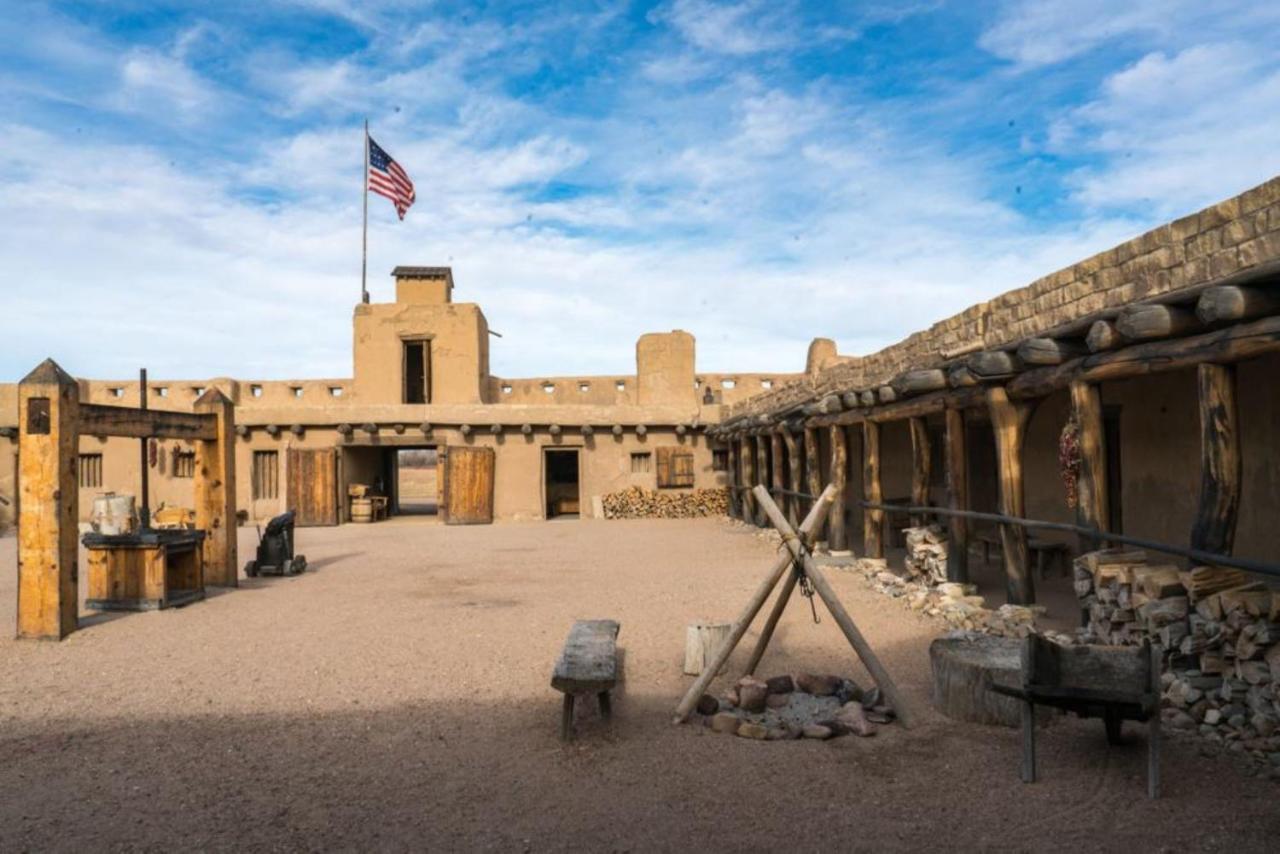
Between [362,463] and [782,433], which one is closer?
[782,433]

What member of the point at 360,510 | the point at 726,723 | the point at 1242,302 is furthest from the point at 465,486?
the point at 1242,302

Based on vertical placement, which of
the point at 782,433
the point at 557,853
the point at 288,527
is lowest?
the point at 557,853

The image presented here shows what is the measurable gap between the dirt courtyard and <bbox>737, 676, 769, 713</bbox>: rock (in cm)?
44

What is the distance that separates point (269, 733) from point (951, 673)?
13.9 ft

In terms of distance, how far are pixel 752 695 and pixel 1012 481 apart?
3.88 m

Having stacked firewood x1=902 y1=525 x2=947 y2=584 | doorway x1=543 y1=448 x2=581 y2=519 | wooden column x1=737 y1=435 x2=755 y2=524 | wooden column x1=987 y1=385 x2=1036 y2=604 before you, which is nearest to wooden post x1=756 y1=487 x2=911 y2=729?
wooden column x1=987 y1=385 x2=1036 y2=604

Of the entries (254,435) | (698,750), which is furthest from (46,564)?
(254,435)

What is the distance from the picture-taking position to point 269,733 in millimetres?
5254

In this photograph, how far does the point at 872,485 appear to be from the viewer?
37.3ft

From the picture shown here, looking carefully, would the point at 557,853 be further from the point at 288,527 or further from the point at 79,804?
the point at 288,527

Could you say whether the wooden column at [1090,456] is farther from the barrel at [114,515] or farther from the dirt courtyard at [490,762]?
the barrel at [114,515]

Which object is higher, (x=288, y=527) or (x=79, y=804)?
(x=288, y=527)

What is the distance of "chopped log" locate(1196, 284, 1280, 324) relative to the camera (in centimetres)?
492

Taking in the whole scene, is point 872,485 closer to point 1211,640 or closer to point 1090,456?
point 1090,456
